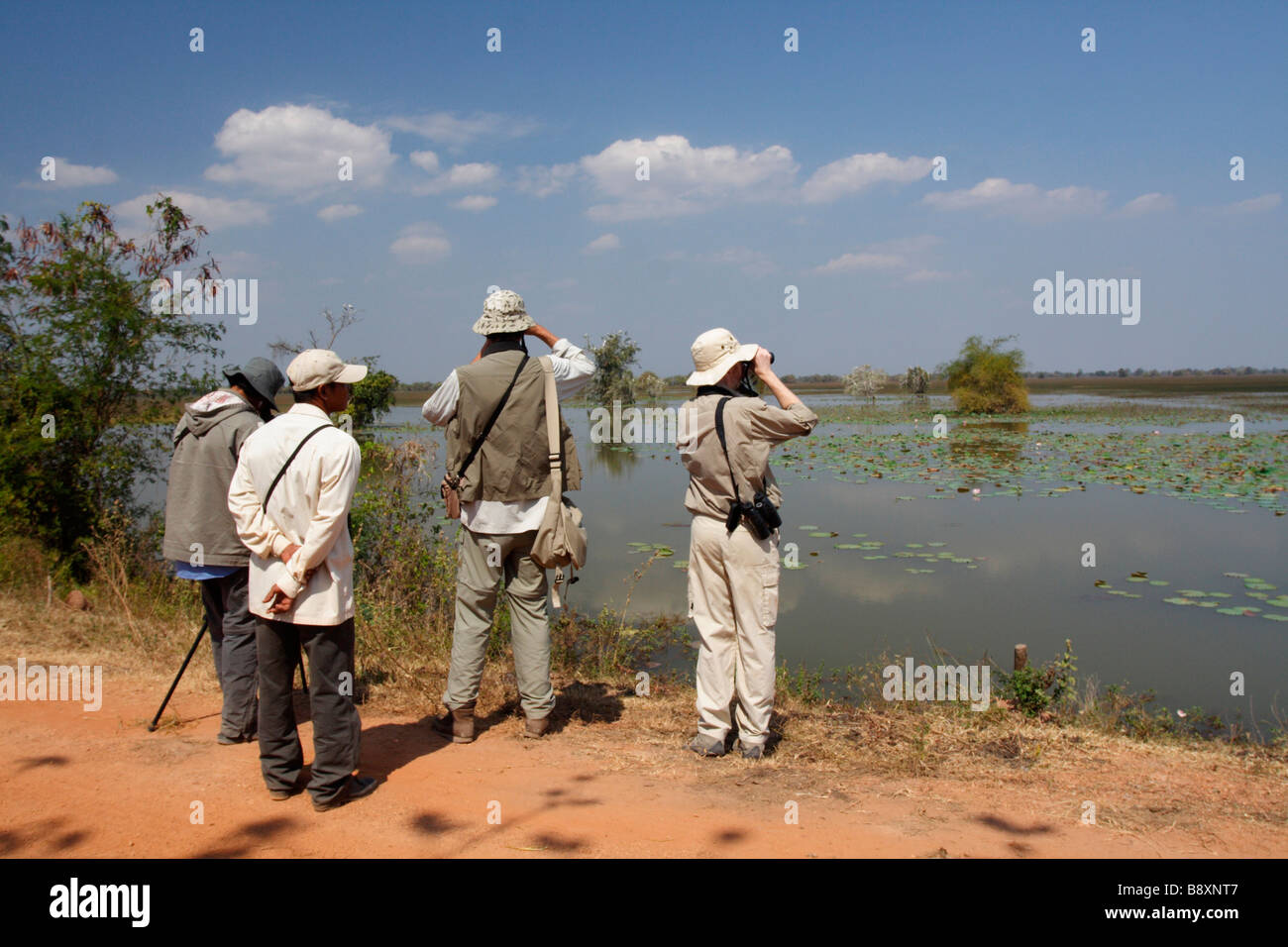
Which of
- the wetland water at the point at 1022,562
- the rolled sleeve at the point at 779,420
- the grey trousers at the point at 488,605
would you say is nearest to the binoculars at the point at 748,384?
the rolled sleeve at the point at 779,420

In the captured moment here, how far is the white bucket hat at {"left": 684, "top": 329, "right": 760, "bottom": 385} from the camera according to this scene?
3795 millimetres

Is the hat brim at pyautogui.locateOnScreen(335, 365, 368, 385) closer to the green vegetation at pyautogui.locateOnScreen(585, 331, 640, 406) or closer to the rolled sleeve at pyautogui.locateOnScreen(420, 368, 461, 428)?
the rolled sleeve at pyautogui.locateOnScreen(420, 368, 461, 428)

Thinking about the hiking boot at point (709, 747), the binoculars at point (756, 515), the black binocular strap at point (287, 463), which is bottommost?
the hiking boot at point (709, 747)

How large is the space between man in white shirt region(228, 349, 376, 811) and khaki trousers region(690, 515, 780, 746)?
153 cm

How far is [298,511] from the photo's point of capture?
10.1ft

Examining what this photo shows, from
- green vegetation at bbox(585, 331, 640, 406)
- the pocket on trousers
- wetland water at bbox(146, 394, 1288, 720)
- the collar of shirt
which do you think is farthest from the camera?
green vegetation at bbox(585, 331, 640, 406)

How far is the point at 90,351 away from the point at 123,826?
5928mm

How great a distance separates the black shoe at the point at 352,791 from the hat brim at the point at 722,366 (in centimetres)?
217

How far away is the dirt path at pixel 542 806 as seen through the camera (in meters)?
2.88

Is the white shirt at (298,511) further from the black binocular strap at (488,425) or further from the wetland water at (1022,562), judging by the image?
the wetland water at (1022,562)

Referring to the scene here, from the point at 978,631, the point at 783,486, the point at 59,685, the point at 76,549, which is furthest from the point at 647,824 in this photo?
the point at 783,486

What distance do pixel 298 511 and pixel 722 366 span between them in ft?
6.30

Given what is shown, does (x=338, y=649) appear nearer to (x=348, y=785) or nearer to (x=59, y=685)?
(x=348, y=785)

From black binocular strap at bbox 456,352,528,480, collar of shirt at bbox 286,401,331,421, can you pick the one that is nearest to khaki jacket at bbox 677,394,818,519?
black binocular strap at bbox 456,352,528,480
